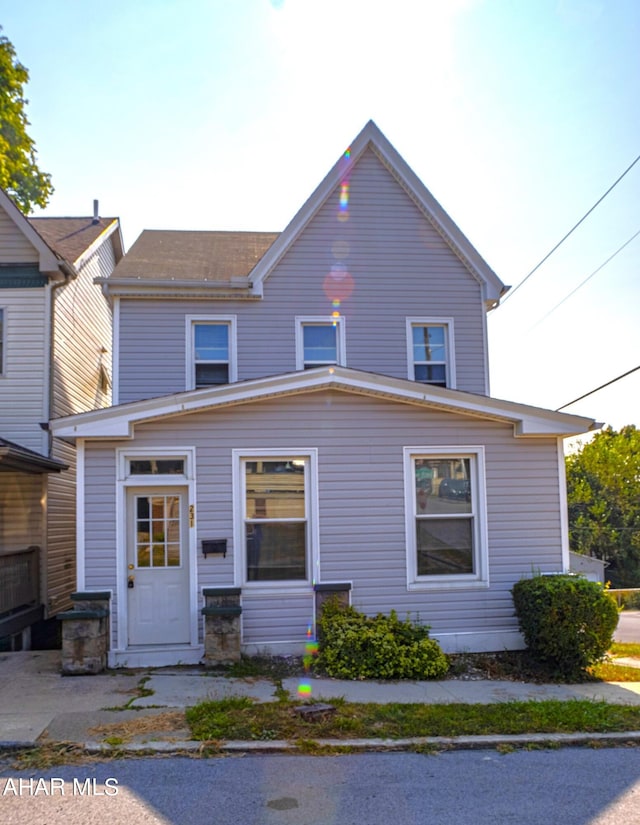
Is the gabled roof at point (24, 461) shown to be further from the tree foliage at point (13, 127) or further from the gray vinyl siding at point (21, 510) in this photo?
the tree foliage at point (13, 127)

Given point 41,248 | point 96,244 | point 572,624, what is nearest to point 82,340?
point 96,244

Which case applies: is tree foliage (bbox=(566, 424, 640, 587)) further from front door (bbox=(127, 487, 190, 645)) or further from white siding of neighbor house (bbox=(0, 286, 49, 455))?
front door (bbox=(127, 487, 190, 645))

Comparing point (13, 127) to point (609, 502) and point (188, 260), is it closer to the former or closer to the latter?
point (188, 260)

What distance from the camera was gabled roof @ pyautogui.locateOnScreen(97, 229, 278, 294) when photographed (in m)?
12.0

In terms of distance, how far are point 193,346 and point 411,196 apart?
507 centimetres

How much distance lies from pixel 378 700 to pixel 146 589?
3.45 m

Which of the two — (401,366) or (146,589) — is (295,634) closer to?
(146,589)

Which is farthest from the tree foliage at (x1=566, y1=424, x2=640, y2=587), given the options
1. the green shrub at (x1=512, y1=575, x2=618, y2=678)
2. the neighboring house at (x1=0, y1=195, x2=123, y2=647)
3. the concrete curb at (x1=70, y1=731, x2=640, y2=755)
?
the concrete curb at (x1=70, y1=731, x2=640, y2=755)

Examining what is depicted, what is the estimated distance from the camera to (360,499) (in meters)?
9.07

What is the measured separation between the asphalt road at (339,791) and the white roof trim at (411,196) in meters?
9.17

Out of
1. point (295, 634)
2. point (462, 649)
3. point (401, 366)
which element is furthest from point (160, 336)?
point (462, 649)

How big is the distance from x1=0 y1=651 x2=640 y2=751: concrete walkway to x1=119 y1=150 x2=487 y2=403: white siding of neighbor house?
17.6ft

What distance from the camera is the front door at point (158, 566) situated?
8633 millimetres

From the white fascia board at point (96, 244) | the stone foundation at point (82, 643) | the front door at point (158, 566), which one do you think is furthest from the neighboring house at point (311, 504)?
the white fascia board at point (96, 244)
